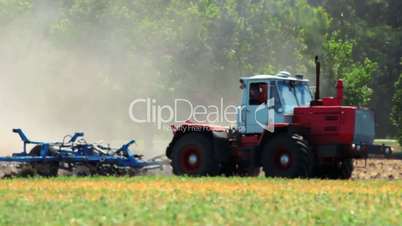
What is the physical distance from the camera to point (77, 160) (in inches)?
1033

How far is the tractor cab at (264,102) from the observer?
26234 millimetres

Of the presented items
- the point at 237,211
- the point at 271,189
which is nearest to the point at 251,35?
the point at 271,189

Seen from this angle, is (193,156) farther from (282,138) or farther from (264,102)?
(282,138)

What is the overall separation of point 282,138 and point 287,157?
554 millimetres

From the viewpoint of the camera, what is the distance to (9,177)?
25672mm

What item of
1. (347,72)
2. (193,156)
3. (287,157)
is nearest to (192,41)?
(347,72)

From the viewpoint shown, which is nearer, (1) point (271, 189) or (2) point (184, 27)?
(1) point (271, 189)

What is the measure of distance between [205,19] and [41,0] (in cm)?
1029

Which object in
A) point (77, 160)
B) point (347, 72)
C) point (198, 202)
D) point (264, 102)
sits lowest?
point (198, 202)

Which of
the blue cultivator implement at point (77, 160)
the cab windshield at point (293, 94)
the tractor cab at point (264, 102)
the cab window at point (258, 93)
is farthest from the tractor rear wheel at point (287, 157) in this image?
the blue cultivator implement at point (77, 160)

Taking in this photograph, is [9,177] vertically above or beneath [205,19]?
beneath

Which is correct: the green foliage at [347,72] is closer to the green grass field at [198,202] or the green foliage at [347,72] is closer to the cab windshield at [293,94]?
the cab windshield at [293,94]

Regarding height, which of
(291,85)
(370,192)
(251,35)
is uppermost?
(251,35)

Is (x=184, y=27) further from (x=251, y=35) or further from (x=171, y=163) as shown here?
(x=171, y=163)
